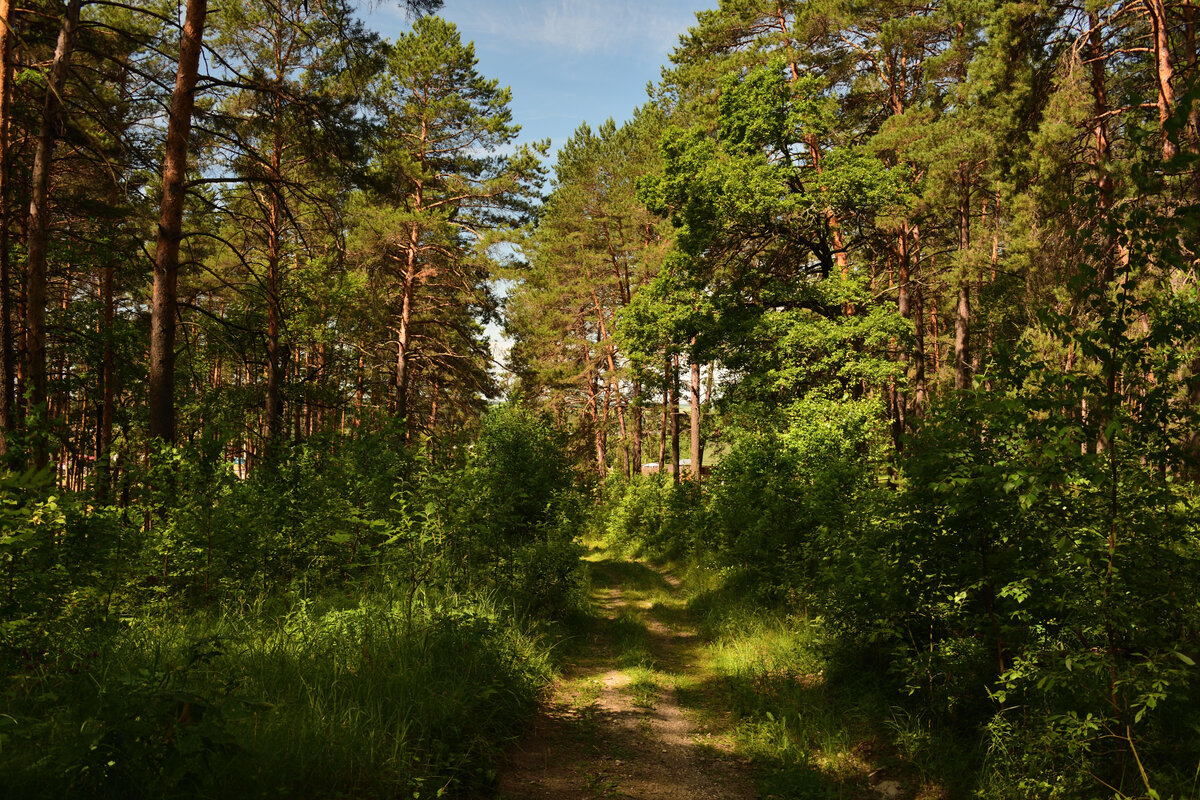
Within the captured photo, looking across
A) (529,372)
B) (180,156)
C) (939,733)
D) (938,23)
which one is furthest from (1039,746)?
(529,372)

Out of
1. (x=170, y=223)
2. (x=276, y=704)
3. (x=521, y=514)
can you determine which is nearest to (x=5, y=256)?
(x=170, y=223)

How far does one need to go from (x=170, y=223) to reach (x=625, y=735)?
7.56m

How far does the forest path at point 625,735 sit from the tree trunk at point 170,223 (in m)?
5.48

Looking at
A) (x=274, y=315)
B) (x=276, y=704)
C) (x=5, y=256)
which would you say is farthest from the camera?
(x=274, y=315)

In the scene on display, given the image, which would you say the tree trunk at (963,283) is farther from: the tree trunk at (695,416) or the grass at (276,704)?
the grass at (276,704)

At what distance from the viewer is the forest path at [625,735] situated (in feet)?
14.3

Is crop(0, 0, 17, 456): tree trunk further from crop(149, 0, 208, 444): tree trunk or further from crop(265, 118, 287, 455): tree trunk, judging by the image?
crop(265, 118, 287, 455): tree trunk

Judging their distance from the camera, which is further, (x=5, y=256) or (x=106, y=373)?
(x=106, y=373)

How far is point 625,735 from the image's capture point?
17.3 feet

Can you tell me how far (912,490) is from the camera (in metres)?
4.63

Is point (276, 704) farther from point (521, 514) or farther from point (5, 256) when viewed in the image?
point (521, 514)

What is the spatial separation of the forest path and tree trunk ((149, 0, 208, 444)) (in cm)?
548

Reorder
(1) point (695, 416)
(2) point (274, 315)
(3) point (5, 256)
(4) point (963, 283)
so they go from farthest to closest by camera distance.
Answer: (1) point (695, 416)
(4) point (963, 283)
(2) point (274, 315)
(3) point (5, 256)

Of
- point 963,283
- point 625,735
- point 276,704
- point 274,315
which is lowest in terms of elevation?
point 625,735
